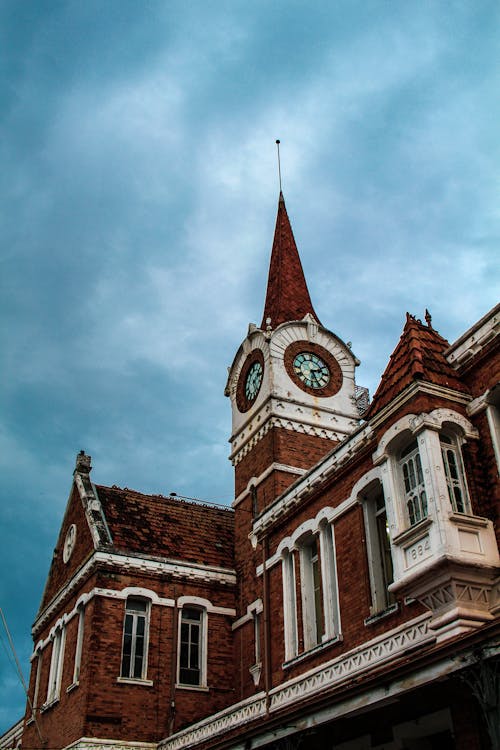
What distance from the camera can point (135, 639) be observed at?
81.7 feet

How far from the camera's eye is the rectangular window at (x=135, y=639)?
Answer: 24359 millimetres

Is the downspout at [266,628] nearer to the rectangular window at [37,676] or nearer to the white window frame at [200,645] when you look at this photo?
the white window frame at [200,645]

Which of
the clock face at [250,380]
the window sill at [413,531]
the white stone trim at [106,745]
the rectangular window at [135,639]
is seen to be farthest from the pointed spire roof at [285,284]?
the window sill at [413,531]

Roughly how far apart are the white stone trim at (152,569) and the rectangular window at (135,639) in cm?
103

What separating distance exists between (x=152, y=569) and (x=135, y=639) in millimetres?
2179

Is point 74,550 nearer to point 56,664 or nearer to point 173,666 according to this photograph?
point 56,664

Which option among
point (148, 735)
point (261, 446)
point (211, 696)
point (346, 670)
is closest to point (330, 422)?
point (261, 446)

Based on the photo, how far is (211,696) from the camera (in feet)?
82.2

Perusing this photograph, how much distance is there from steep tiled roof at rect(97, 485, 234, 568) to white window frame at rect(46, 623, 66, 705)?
3.95 m

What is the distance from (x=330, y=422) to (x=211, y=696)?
9.70 meters

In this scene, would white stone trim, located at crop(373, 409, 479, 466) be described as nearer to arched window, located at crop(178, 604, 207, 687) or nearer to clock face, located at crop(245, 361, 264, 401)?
arched window, located at crop(178, 604, 207, 687)

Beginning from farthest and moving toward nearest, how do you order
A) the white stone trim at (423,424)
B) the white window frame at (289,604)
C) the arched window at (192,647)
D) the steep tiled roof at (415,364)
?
1. the arched window at (192,647)
2. the white window frame at (289,604)
3. the steep tiled roof at (415,364)
4. the white stone trim at (423,424)

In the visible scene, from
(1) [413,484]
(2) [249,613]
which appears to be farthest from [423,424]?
(2) [249,613]

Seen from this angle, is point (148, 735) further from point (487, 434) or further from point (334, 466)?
point (487, 434)
